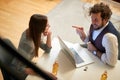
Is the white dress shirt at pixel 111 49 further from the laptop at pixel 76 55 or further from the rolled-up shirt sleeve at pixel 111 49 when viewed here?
the laptop at pixel 76 55

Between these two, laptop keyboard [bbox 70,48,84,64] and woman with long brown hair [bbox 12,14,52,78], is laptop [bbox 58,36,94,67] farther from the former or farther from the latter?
woman with long brown hair [bbox 12,14,52,78]

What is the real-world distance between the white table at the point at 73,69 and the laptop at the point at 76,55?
3cm

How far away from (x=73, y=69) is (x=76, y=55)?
16 cm

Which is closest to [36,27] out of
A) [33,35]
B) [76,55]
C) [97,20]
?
[33,35]

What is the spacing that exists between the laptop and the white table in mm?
30

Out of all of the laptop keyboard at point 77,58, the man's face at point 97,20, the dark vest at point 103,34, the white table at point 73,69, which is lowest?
the white table at point 73,69

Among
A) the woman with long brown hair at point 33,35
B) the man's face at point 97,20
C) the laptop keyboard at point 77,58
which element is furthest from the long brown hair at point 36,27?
the man's face at point 97,20

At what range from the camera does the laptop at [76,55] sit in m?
1.80

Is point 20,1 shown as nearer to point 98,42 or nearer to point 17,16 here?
point 17,16

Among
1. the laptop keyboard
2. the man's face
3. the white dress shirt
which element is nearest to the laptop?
the laptop keyboard

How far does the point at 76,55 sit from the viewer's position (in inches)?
74.4

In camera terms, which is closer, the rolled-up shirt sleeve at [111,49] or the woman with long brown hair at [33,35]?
the rolled-up shirt sleeve at [111,49]

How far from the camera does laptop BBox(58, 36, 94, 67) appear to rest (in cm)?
A: 180

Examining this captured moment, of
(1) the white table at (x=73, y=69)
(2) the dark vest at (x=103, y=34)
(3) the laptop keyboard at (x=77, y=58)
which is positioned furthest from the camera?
(2) the dark vest at (x=103, y=34)
